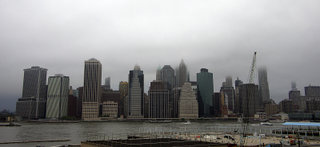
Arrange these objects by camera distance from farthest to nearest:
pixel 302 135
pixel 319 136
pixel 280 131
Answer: pixel 280 131 < pixel 302 135 < pixel 319 136

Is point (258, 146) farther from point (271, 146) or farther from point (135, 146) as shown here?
point (135, 146)

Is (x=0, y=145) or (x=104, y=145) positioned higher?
(x=104, y=145)

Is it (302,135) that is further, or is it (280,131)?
(280,131)

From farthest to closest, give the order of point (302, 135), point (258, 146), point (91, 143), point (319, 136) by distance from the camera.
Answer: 1. point (302, 135)
2. point (319, 136)
3. point (258, 146)
4. point (91, 143)

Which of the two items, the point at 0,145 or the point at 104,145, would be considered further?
the point at 0,145

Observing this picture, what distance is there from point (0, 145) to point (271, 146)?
3173 inches

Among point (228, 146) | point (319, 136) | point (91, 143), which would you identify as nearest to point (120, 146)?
point (91, 143)

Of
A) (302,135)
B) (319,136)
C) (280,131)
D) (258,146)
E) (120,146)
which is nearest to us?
(120,146)

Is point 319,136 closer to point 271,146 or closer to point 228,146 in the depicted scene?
point 271,146

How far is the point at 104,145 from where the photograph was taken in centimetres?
4731

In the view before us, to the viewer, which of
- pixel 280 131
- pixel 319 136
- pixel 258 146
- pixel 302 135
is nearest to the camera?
pixel 258 146

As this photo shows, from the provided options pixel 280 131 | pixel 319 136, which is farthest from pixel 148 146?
pixel 280 131

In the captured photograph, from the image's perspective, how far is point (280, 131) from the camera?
86125 millimetres

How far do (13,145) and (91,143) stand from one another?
53201 millimetres
